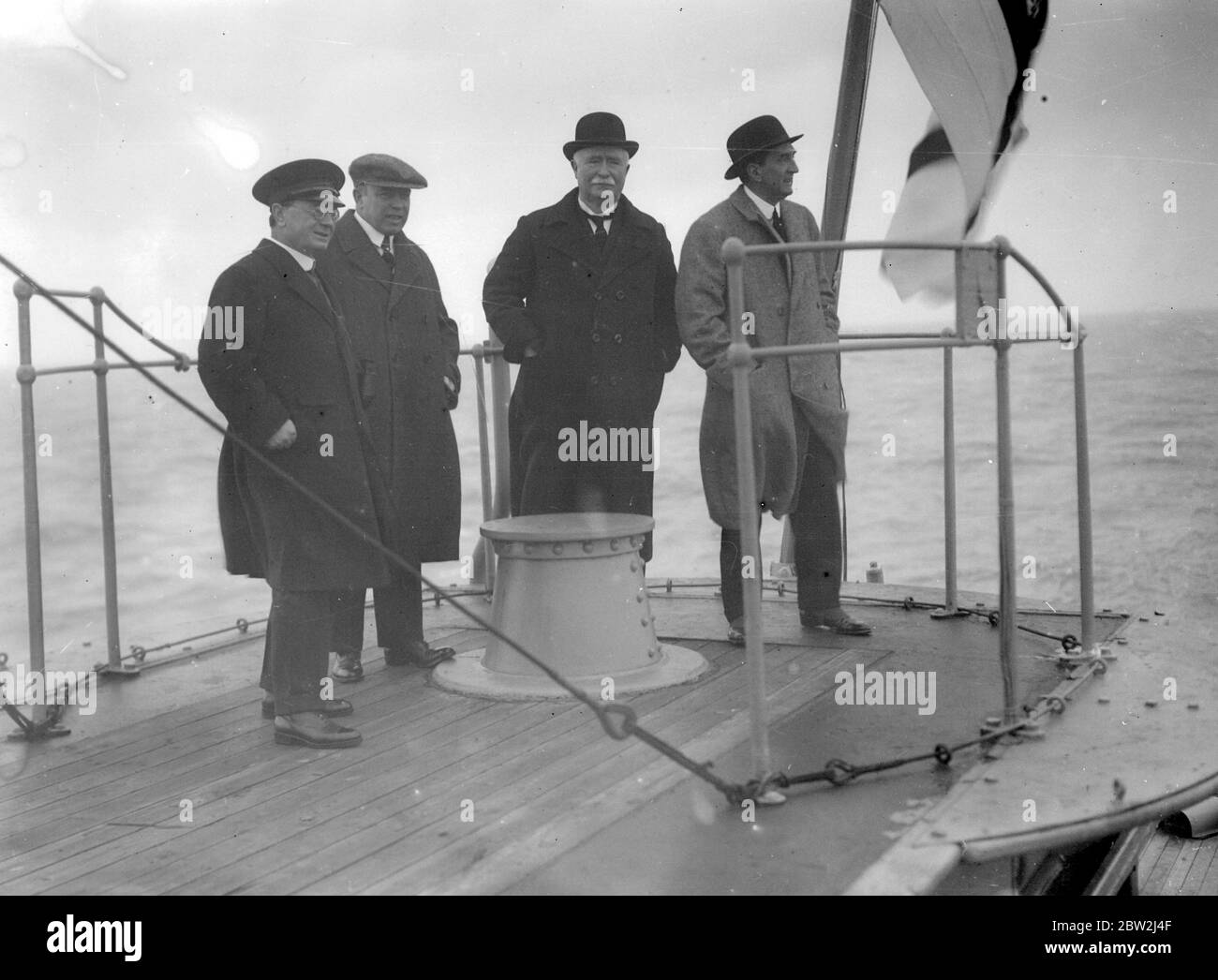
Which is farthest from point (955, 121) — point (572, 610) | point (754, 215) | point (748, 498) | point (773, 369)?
point (748, 498)

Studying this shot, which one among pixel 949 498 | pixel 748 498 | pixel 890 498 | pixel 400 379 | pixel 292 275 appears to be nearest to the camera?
pixel 748 498

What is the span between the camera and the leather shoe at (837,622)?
4824 mm

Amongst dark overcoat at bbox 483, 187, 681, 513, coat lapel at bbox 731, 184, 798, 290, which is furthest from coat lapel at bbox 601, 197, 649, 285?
coat lapel at bbox 731, 184, 798, 290

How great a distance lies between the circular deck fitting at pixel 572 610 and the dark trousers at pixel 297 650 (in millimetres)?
601

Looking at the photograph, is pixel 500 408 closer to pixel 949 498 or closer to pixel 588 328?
pixel 588 328

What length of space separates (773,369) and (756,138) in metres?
0.80

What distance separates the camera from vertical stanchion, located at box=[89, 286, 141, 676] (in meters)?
4.30

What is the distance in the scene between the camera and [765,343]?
460 centimetres

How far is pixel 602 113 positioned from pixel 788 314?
3.16 ft
